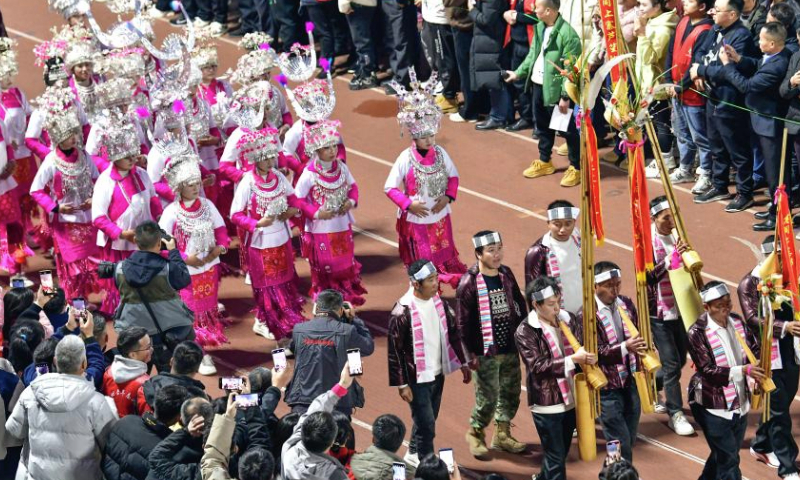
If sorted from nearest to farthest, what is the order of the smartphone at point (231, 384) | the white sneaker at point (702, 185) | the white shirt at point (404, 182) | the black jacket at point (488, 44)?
the smartphone at point (231, 384)
the white shirt at point (404, 182)
the white sneaker at point (702, 185)
the black jacket at point (488, 44)

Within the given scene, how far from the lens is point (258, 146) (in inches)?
512

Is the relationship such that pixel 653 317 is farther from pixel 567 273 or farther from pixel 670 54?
pixel 670 54

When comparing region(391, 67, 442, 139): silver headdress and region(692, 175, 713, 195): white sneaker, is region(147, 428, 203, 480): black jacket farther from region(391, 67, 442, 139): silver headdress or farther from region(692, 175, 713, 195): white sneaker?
region(692, 175, 713, 195): white sneaker

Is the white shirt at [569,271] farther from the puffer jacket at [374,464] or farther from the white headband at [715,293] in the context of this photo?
the puffer jacket at [374,464]

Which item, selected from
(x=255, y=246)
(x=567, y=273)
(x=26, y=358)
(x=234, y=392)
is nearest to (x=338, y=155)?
(x=255, y=246)

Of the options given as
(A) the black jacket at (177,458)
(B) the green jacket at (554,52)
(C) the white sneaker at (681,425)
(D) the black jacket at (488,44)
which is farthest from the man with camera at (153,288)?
(D) the black jacket at (488,44)

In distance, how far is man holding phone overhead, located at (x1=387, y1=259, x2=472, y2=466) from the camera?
10844 mm

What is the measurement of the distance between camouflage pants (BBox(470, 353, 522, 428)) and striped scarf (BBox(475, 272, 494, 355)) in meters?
0.24

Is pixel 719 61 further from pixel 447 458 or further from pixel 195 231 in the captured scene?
pixel 447 458

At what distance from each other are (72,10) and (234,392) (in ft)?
30.3

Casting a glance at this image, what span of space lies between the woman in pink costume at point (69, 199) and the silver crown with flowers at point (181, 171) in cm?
133

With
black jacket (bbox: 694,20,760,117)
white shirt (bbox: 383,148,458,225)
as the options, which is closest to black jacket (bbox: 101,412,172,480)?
white shirt (bbox: 383,148,458,225)

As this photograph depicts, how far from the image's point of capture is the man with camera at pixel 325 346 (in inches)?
421

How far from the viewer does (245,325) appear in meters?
14.0
